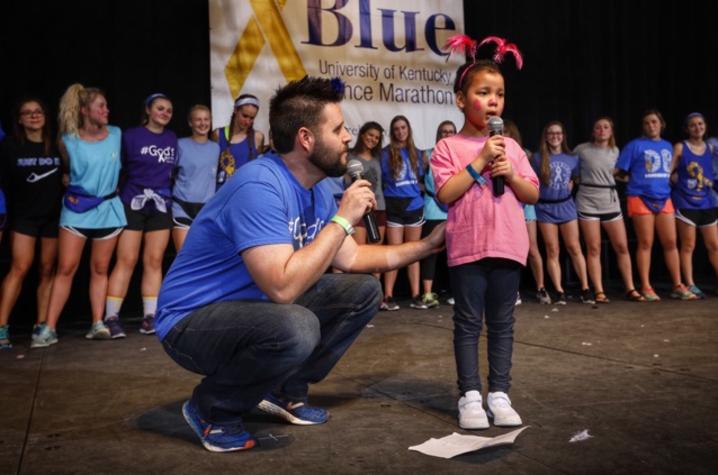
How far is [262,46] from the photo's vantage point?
556 centimetres

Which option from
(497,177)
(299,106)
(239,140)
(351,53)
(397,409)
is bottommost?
(397,409)

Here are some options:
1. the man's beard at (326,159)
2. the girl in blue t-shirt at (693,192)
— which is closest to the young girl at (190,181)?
the man's beard at (326,159)

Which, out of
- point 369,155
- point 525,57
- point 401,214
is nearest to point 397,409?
point 401,214

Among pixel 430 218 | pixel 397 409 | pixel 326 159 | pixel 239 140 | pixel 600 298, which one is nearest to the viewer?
pixel 326 159

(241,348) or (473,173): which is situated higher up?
(473,173)

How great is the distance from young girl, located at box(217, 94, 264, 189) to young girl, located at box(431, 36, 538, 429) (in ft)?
8.48

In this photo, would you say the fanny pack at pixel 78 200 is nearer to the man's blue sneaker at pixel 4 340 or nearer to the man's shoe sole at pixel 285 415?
the man's blue sneaker at pixel 4 340

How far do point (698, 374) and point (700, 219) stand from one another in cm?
311

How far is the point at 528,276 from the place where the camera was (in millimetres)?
6672

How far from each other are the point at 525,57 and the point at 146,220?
12.8 feet

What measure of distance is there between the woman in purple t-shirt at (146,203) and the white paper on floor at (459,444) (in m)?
2.78

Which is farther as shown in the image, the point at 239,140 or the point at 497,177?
the point at 239,140

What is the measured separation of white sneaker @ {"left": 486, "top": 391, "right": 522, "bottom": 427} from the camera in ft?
7.35

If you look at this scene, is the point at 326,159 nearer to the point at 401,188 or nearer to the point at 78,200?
the point at 78,200
